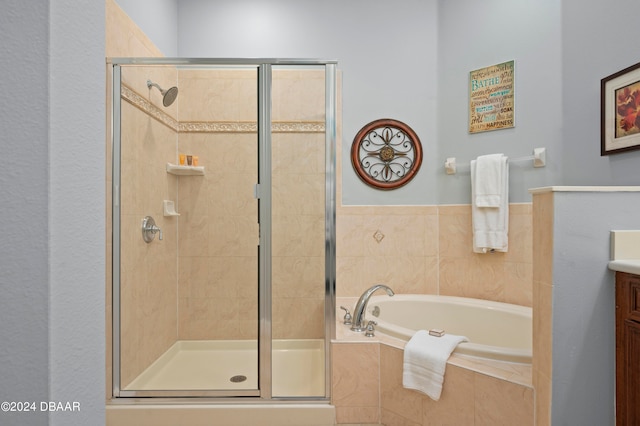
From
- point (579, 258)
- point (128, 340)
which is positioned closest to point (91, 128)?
point (579, 258)

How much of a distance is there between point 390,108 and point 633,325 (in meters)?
2.08

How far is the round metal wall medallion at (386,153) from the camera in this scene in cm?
279

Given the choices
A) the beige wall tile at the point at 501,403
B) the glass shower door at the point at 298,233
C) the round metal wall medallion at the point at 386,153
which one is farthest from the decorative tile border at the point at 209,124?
the beige wall tile at the point at 501,403

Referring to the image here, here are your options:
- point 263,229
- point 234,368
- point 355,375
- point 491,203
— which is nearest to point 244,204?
point 263,229

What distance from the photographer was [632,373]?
121cm

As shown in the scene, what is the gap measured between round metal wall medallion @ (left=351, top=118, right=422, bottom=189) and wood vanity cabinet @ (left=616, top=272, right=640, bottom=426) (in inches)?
66.7

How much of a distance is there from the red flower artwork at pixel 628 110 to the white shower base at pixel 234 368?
6.05 feet

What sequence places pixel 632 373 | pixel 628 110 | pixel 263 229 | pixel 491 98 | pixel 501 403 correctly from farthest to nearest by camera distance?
pixel 491 98
pixel 263 229
pixel 628 110
pixel 501 403
pixel 632 373

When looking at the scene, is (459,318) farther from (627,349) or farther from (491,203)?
(627,349)

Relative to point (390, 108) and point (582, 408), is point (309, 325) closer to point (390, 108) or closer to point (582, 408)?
point (582, 408)

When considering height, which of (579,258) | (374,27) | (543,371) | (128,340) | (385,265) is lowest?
(128,340)

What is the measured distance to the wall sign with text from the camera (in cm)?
248

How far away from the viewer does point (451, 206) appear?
274 cm

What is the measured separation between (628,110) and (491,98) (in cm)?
96
